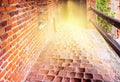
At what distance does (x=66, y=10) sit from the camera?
24.4 ft

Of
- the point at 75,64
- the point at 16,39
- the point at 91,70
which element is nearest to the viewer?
the point at 16,39

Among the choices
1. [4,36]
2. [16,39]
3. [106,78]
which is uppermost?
[4,36]

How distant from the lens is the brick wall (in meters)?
1.91

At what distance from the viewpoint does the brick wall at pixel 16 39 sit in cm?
191

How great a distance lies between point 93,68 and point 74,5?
4532 millimetres

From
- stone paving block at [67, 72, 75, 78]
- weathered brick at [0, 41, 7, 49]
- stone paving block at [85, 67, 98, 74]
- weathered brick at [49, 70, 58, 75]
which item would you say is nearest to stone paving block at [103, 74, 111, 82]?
stone paving block at [85, 67, 98, 74]

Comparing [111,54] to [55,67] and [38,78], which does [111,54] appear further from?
[38,78]

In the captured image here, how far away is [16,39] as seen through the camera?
7.51 feet

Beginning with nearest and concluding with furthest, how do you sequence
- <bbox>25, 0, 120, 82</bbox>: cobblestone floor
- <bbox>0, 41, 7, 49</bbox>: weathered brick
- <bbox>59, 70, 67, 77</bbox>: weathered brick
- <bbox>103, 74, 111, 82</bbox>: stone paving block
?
<bbox>0, 41, 7, 49</bbox>: weathered brick → <bbox>103, 74, 111, 82</bbox>: stone paving block → <bbox>25, 0, 120, 82</bbox>: cobblestone floor → <bbox>59, 70, 67, 77</bbox>: weathered brick

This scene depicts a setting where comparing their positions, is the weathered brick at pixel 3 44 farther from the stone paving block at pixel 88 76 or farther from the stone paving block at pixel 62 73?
the stone paving block at pixel 88 76

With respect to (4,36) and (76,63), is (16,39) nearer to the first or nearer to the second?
(4,36)

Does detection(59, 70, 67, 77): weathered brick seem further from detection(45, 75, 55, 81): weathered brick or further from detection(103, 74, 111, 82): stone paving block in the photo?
detection(103, 74, 111, 82): stone paving block

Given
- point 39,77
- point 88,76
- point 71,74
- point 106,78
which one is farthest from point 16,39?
point 106,78

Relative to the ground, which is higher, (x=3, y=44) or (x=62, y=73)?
(x=3, y=44)
